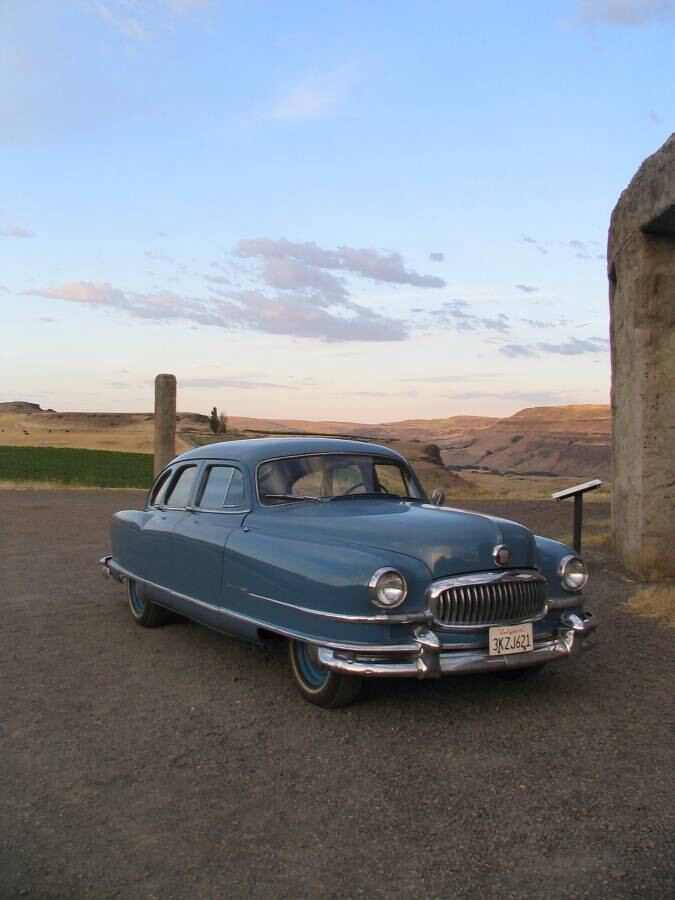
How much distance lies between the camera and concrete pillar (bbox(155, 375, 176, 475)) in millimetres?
20969

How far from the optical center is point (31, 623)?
6914 mm

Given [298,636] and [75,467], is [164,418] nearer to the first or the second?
[75,467]

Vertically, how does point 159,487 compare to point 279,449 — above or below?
below

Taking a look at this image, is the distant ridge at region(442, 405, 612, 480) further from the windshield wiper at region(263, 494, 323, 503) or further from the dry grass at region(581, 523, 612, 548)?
the windshield wiper at region(263, 494, 323, 503)

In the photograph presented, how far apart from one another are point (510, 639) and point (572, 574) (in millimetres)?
808

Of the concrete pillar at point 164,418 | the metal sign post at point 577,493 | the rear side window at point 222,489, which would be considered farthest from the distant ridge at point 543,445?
the rear side window at point 222,489

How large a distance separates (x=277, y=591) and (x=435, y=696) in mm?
1119

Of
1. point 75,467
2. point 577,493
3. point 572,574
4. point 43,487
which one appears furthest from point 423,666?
point 75,467

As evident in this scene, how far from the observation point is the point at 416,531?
4.58 metres

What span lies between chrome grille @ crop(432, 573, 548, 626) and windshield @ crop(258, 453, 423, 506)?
146 cm

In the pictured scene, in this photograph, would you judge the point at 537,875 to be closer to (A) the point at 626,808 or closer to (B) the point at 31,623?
(A) the point at 626,808

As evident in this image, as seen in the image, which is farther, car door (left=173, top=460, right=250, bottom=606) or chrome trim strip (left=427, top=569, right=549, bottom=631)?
car door (left=173, top=460, right=250, bottom=606)

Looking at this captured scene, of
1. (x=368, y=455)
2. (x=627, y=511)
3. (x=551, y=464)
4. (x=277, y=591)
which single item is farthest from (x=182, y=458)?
(x=551, y=464)

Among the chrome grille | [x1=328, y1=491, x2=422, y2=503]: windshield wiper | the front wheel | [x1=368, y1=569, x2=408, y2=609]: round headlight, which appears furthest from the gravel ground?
[x1=328, y1=491, x2=422, y2=503]: windshield wiper
